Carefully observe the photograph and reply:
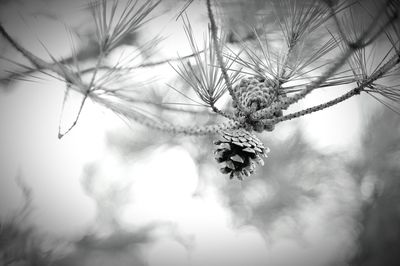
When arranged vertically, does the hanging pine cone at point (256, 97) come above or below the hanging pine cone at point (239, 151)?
above

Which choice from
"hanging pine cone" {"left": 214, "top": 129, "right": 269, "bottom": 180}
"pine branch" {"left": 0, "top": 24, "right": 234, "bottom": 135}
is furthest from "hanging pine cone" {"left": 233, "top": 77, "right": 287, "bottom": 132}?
"pine branch" {"left": 0, "top": 24, "right": 234, "bottom": 135}

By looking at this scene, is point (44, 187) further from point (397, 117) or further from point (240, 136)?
point (397, 117)

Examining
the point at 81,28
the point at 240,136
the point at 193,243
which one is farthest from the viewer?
the point at 193,243

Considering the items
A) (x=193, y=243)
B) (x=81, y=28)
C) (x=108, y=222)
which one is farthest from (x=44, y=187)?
(x=193, y=243)

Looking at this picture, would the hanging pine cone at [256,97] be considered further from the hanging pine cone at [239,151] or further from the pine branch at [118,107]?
the pine branch at [118,107]

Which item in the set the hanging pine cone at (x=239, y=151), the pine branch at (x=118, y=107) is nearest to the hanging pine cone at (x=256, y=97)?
the hanging pine cone at (x=239, y=151)

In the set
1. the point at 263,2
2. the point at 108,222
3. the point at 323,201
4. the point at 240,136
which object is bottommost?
the point at 240,136

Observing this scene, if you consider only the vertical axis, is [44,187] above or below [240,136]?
above

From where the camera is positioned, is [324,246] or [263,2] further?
[324,246]

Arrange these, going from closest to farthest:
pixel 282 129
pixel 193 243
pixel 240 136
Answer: pixel 240 136, pixel 282 129, pixel 193 243

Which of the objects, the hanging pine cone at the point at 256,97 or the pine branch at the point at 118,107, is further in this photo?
the hanging pine cone at the point at 256,97
